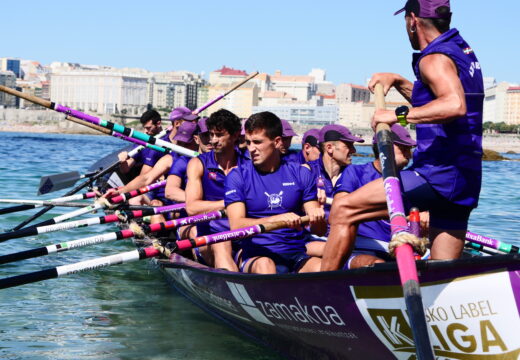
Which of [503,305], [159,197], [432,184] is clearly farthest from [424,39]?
[159,197]

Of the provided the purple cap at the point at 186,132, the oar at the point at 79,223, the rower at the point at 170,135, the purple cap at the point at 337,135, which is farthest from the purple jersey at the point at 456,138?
the rower at the point at 170,135

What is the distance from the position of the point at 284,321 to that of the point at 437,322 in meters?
1.37

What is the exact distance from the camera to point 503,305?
398 cm

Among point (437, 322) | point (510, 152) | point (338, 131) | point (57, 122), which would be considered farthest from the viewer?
point (57, 122)

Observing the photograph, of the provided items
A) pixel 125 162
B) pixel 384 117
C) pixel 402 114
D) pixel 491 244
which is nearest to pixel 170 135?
pixel 125 162

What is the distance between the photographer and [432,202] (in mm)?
4414

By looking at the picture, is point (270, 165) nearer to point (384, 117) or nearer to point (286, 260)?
point (286, 260)

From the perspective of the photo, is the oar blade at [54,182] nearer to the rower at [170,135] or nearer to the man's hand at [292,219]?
the rower at [170,135]

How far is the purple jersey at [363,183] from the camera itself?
586 cm

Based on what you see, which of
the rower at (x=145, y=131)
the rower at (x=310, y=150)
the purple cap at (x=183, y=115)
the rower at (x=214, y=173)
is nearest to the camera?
the rower at (x=214, y=173)

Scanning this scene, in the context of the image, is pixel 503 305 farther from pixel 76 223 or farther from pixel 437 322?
pixel 76 223

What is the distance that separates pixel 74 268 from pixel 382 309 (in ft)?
7.03

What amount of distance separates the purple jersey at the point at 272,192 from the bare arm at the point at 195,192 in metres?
1.03

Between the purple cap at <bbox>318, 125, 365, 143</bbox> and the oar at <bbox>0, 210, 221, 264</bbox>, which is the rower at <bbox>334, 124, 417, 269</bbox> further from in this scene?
the oar at <bbox>0, 210, 221, 264</bbox>
